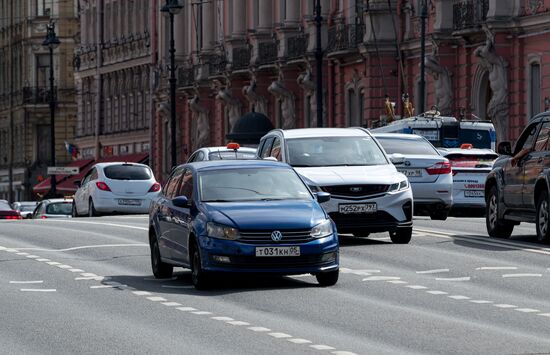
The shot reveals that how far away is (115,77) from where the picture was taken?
10262 cm

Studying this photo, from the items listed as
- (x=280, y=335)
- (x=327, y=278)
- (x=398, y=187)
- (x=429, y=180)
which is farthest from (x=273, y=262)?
(x=429, y=180)

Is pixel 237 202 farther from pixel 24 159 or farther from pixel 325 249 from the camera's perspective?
pixel 24 159

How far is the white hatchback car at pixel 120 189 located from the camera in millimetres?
47375

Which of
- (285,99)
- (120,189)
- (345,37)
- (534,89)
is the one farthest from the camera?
(285,99)

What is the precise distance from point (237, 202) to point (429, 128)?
26319 millimetres

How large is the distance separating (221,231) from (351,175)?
654 centimetres

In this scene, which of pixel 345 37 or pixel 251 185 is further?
pixel 345 37

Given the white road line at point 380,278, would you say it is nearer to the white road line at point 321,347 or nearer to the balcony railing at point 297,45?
the white road line at point 321,347

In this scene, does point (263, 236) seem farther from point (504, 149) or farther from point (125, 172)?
point (125, 172)

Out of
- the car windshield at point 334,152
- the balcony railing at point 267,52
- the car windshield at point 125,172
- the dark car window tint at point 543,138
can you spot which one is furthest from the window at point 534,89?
the dark car window tint at point 543,138

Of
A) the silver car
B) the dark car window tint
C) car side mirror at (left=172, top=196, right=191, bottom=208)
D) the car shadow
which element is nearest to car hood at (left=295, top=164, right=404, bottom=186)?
the dark car window tint

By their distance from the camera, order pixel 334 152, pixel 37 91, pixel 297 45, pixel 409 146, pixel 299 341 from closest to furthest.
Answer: pixel 299 341
pixel 334 152
pixel 409 146
pixel 297 45
pixel 37 91

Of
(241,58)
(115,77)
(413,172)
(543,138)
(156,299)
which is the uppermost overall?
(241,58)

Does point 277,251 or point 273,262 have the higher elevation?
point 277,251
